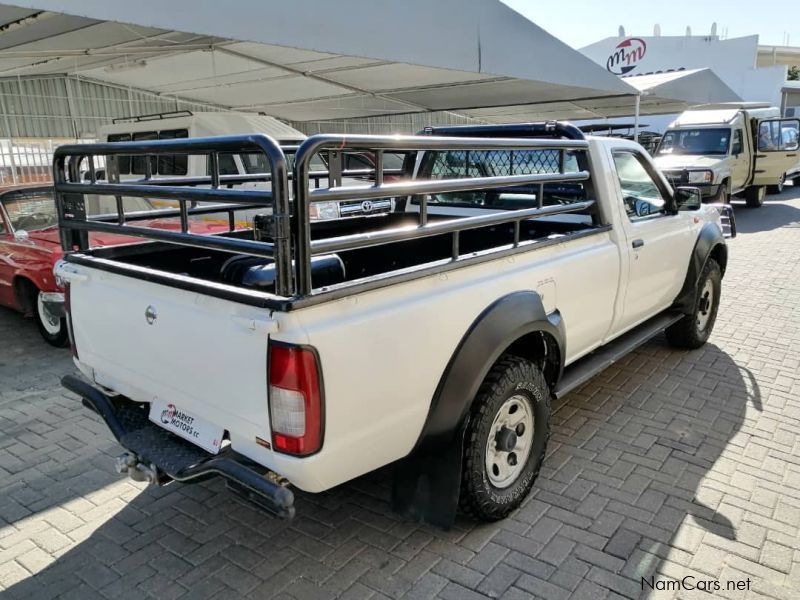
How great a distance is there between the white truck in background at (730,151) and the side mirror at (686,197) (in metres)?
8.22

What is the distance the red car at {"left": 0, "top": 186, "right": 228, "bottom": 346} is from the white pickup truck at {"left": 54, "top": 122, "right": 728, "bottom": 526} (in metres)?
2.32

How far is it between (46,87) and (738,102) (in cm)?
1713

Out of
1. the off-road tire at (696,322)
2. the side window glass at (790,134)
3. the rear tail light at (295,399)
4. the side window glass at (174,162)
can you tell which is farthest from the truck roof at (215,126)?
the side window glass at (790,134)

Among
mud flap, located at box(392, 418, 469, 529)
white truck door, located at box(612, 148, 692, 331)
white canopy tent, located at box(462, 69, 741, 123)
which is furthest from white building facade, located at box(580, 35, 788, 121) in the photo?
mud flap, located at box(392, 418, 469, 529)

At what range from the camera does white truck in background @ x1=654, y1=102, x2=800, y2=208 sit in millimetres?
12570

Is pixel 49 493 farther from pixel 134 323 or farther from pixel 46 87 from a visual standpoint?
pixel 46 87

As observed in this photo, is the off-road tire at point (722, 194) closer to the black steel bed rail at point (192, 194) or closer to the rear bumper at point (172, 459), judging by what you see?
the black steel bed rail at point (192, 194)

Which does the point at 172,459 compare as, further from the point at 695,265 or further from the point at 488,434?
the point at 695,265

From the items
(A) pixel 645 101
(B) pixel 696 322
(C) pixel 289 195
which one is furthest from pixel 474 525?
(A) pixel 645 101

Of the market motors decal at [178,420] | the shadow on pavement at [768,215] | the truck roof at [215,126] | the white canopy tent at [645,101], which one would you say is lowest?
the shadow on pavement at [768,215]

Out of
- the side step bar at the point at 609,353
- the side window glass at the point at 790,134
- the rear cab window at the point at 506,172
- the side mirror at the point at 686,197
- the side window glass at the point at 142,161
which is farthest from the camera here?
the side window glass at the point at 790,134

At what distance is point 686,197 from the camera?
4.46m

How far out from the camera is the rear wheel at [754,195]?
14.8m

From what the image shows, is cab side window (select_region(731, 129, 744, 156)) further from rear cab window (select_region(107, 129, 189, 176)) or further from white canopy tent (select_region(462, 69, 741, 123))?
rear cab window (select_region(107, 129, 189, 176))
